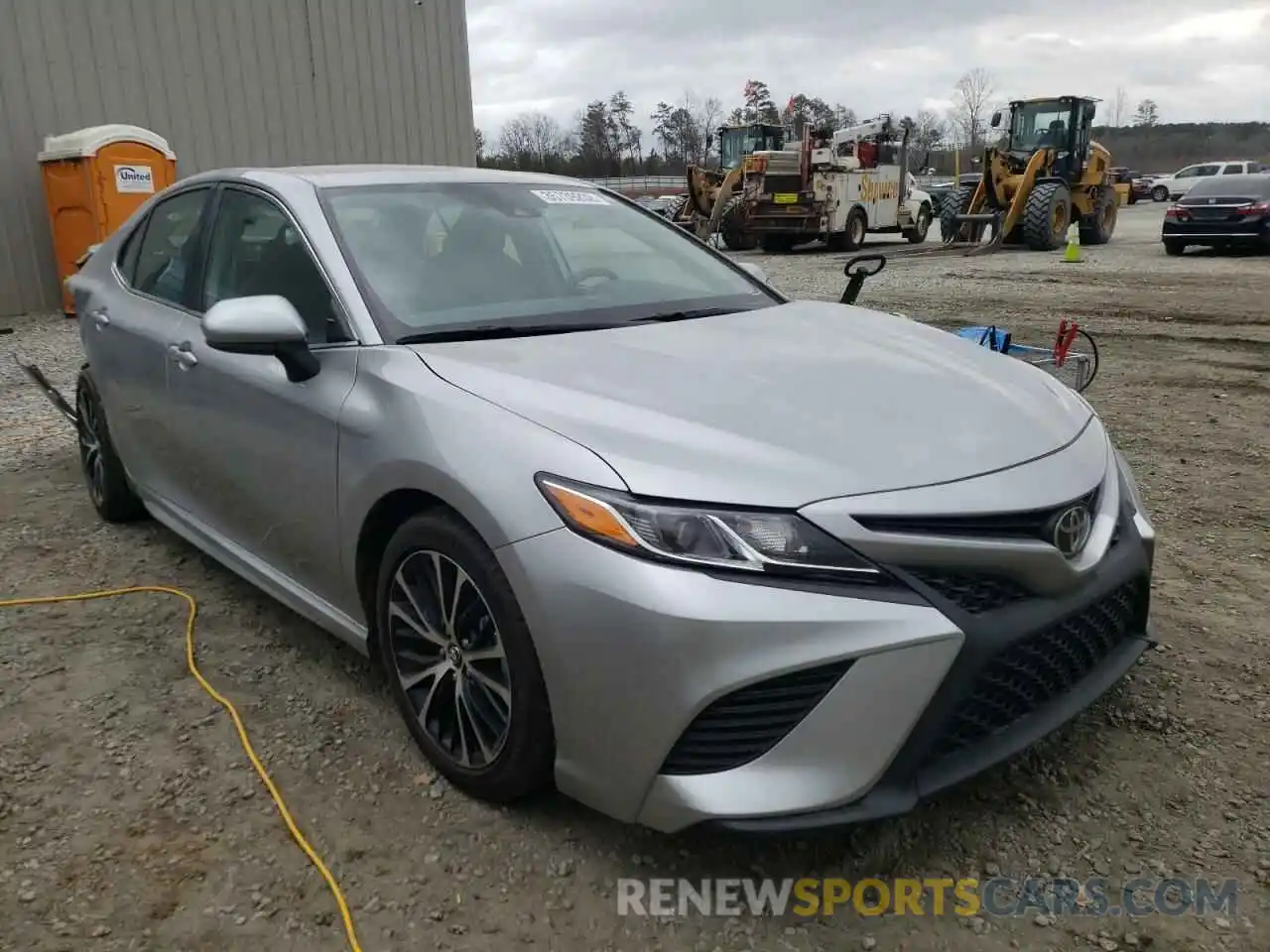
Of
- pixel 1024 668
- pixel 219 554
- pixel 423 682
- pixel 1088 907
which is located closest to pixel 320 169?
pixel 219 554

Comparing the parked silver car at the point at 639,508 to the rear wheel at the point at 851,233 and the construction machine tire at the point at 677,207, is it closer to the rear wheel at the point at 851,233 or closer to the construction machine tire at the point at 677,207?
the rear wheel at the point at 851,233

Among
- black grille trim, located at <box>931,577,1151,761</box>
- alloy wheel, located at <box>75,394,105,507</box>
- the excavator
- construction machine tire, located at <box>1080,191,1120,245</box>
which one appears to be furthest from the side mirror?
construction machine tire, located at <box>1080,191,1120,245</box>

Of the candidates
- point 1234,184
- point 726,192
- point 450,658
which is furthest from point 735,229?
point 450,658

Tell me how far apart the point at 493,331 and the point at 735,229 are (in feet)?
62.8

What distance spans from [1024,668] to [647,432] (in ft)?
2.97

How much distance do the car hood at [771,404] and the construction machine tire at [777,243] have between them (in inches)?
735

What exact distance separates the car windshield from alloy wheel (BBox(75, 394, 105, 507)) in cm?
198

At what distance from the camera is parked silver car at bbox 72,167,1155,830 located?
73.2 inches

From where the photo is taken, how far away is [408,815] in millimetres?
2373

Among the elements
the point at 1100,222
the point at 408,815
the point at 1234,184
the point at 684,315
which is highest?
the point at 1234,184

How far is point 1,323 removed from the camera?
35.2 feet

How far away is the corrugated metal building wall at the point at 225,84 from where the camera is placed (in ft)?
35.9

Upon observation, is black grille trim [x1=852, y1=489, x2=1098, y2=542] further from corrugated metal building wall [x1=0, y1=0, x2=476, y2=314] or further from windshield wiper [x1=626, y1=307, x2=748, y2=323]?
corrugated metal building wall [x1=0, y1=0, x2=476, y2=314]

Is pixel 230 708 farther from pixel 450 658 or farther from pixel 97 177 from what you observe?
pixel 97 177
